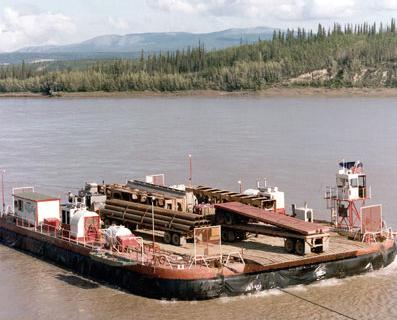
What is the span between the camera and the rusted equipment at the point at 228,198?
24.3 m

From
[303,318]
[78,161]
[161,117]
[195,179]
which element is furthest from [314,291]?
[161,117]

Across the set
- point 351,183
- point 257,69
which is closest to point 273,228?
point 351,183

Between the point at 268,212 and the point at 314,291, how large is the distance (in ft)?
9.73

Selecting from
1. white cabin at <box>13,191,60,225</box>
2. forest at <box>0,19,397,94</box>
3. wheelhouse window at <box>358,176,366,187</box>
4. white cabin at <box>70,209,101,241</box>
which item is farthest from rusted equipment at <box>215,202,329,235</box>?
forest at <box>0,19,397,94</box>

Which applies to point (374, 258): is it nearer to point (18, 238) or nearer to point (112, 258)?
point (112, 258)

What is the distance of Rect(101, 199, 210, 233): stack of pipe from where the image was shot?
22.4 metres

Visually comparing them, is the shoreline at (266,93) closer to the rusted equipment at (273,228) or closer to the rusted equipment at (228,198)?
the rusted equipment at (228,198)

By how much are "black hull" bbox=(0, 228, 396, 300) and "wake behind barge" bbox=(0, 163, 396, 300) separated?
26mm

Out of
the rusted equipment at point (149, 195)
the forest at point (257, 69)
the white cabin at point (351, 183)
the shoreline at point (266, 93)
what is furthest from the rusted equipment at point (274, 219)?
the forest at point (257, 69)

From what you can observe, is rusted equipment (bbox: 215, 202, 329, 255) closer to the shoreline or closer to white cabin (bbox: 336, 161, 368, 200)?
white cabin (bbox: 336, 161, 368, 200)

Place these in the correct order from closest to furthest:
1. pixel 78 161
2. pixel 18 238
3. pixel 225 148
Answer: pixel 18 238, pixel 78 161, pixel 225 148

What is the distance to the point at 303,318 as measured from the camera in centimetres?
A: 1886

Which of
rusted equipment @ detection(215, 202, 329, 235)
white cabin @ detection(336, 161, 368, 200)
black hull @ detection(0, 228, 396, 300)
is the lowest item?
black hull @ detection(0, 228, 396, 300)

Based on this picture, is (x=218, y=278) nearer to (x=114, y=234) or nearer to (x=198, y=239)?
(x=198, y=239)
